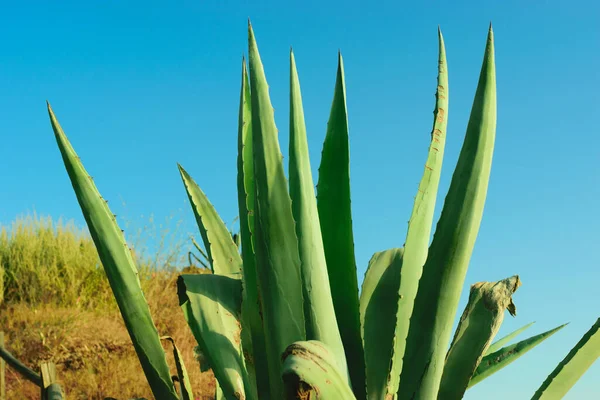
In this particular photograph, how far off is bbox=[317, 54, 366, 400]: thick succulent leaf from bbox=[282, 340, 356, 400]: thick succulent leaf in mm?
228

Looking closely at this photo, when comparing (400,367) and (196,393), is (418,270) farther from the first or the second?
(196,393)

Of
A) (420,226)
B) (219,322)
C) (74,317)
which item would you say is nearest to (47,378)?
(219,322)

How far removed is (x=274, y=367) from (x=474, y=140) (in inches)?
21.7

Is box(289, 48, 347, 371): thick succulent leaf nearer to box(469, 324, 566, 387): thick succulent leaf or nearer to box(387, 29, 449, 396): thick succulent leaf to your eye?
box(387, 29, 449, 396): thick succulent leaf

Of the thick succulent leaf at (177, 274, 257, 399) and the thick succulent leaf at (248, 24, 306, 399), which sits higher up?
the thick succulent leaf at (248, 24, 306, 399)

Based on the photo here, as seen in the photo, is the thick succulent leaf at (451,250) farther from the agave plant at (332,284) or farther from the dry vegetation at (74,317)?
the dry vegetation at (74,317)

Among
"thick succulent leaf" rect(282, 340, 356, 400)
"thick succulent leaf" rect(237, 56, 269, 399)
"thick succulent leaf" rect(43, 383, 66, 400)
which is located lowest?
"thick succulent leaf" rect(43, 383, 66, 400)

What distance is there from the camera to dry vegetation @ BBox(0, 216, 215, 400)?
6.27 m

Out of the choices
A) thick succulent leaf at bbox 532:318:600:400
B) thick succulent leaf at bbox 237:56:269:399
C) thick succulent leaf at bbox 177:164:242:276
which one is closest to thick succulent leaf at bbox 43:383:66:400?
thick succulent leaf at bbox 177:164:242:276

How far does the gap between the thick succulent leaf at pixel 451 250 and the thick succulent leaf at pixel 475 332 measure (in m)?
0.09

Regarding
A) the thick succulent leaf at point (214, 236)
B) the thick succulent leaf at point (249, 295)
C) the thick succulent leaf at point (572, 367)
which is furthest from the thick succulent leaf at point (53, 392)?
the thick succulent leaf at point (572, 367)

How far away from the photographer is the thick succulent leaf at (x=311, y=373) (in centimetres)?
94

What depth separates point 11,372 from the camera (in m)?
6.73

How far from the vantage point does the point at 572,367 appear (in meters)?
1.38
